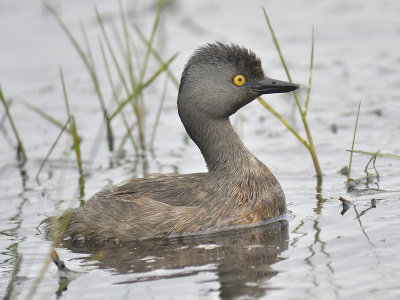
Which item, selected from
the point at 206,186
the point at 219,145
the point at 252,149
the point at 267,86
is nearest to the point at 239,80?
the point at 267,86

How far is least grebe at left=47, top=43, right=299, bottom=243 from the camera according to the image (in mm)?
7594

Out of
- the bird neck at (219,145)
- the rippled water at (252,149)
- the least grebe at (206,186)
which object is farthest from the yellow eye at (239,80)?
the rippled water at (252,149)

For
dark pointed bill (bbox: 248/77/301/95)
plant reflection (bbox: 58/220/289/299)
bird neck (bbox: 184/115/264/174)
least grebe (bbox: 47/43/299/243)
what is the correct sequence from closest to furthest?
plant reflection (bbox: 58/220/289/299) < least grebe (bbox: 47/43/299/243) < bird neck (bbox: 184/115/264/174) < dark pointed bill (bbox: 248/77/301/95)

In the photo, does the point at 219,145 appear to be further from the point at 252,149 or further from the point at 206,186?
the point at 252,149

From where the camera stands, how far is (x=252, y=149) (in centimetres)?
1036

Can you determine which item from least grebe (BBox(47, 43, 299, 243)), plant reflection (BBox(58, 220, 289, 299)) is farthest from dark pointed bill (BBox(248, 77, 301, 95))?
plant reflection (BBox(58, 220, 289, 299))

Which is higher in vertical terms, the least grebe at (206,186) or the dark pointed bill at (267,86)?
the dark pointed bill at (267,86)

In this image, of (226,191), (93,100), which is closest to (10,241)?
(226,191)

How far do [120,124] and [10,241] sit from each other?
175 inches

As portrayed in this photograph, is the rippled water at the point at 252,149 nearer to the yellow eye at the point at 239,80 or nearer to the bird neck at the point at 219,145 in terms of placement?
the bird neck at the point at 219,145

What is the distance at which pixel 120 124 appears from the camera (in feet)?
39.2

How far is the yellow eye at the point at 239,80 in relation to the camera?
8055 mm

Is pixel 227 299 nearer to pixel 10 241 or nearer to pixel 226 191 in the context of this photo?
pixel 226 191

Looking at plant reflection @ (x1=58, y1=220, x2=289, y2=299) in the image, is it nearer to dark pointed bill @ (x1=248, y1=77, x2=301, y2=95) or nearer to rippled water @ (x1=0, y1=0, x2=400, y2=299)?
rippled water @ (x1=0, y1=0, x2=400, y2=299)
